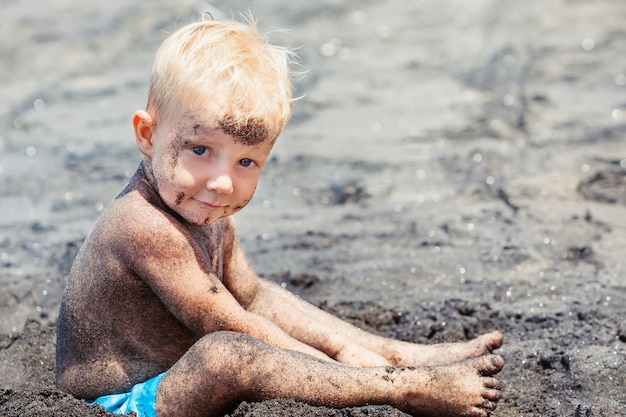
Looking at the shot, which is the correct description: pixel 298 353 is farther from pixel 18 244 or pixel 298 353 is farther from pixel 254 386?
pixel 18 244

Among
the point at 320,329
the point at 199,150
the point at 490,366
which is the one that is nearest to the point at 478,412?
the point at 490,366

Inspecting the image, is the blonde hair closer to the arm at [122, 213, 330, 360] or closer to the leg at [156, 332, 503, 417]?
the arm at [122, 213, 330, 360]

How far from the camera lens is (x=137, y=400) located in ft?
8.30

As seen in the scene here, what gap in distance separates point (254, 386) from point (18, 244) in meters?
2.03

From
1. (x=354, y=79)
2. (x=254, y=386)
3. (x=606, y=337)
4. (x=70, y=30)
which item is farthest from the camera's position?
(x=70, y=30)

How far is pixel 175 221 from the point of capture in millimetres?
2539

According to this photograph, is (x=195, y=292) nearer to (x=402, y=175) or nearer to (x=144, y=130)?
(x=144, y=130)

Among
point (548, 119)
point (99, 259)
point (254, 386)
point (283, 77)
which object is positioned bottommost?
point (548, 119)

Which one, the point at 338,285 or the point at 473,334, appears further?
the point at 338,285

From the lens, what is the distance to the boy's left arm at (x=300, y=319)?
2.88 metres

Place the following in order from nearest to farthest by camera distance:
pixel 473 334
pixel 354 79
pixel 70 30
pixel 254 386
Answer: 1. pixel 254 386
2. pixel 473 334
3. pixel 354 79
4. pixel 70 30

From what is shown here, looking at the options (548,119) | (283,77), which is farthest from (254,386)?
(548,119)

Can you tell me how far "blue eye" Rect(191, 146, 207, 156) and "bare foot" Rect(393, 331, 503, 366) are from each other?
3.28 feet

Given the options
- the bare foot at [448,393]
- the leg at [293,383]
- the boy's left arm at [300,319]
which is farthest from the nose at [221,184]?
the bare foot at [448,393]
